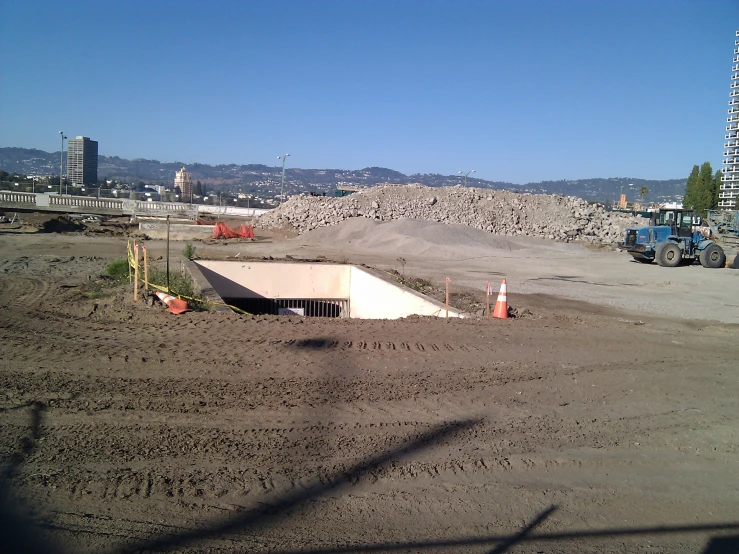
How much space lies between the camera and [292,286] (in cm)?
2202

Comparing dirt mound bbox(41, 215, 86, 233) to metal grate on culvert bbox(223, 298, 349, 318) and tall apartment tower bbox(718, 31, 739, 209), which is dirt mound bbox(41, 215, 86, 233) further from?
tall apartment tower bbox(718, 31, 739, 209)

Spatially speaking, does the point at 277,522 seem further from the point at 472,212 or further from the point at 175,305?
the point at 472,212

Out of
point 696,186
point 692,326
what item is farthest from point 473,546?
point 696,186

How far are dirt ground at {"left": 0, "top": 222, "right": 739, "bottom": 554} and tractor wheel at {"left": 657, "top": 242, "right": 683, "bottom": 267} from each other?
Result: 19.3m

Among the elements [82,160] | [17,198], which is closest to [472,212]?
[17,198]

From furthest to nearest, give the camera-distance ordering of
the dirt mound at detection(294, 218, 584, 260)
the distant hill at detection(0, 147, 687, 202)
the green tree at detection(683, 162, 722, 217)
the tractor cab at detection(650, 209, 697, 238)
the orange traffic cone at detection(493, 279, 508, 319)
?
1. the distant hill at detection(0, 147, 687, 202)
2. the green tree at detection(683, 162, 722, 217)
3. the dirt mound at detection(294, 218, 584, 260)
4. the tractor cab at detection(650, 209, 697, 238)
5. the orange traffic cone at detection(493, 279, 508, 319)

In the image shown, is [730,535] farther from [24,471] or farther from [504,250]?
[504,250]

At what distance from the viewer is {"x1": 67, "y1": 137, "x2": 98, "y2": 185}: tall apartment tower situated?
93312 millimetres

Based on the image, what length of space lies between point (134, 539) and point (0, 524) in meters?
0.95

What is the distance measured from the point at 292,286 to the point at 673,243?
18296 mm

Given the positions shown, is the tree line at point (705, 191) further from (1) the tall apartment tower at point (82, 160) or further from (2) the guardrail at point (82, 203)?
(1) the tall apartment tower at point (82, 160)

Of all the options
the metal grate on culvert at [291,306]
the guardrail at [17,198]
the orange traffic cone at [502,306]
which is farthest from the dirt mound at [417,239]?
the guardrail at [17,198]

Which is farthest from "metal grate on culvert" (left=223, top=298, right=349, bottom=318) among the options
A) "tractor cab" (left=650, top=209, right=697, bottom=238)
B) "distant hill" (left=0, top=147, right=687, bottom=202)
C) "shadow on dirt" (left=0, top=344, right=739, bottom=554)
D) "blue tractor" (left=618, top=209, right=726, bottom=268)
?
"distant hill" (left=0, top=147, right=687, bottom=202)

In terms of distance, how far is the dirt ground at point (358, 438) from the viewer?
444 centimetres
